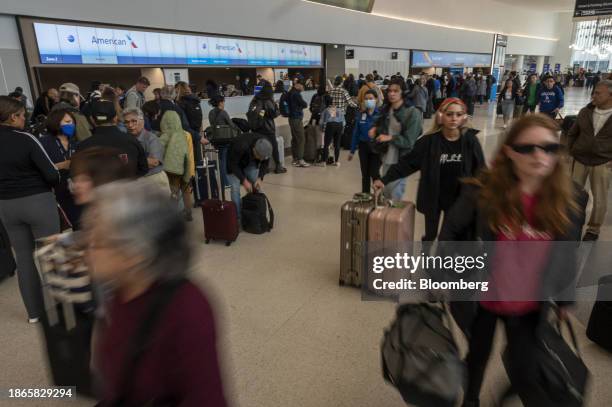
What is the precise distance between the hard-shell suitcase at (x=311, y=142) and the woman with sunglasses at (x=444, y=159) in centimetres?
528

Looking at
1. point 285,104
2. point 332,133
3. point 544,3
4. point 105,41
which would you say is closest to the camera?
point 285,104

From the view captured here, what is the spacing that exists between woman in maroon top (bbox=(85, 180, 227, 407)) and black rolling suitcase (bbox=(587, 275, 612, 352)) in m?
2.66

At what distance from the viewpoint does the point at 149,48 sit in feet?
36.8

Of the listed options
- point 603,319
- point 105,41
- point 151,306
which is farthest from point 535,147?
point 105,41

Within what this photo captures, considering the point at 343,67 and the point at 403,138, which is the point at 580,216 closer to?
the point at 403,138

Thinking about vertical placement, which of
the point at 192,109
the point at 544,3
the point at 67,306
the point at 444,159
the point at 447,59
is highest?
the point at 544,3

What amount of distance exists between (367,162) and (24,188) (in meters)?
3.53

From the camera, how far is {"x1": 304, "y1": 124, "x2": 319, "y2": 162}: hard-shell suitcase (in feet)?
27.0

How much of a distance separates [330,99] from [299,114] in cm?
78

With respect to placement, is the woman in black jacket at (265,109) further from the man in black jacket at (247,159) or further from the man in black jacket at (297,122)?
the man in black jacket at (247,159)

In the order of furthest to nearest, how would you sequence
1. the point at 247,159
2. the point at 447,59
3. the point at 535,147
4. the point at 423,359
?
the point at 447,59, the point at 247,159, the point at 535,147, the point at 423,359

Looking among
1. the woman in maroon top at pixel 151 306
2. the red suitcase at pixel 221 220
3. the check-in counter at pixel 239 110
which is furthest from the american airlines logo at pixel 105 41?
the woman in maroon top at pixel 151 306

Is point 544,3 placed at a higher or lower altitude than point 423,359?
higher

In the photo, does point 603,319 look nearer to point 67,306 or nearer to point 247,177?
point 67,306
